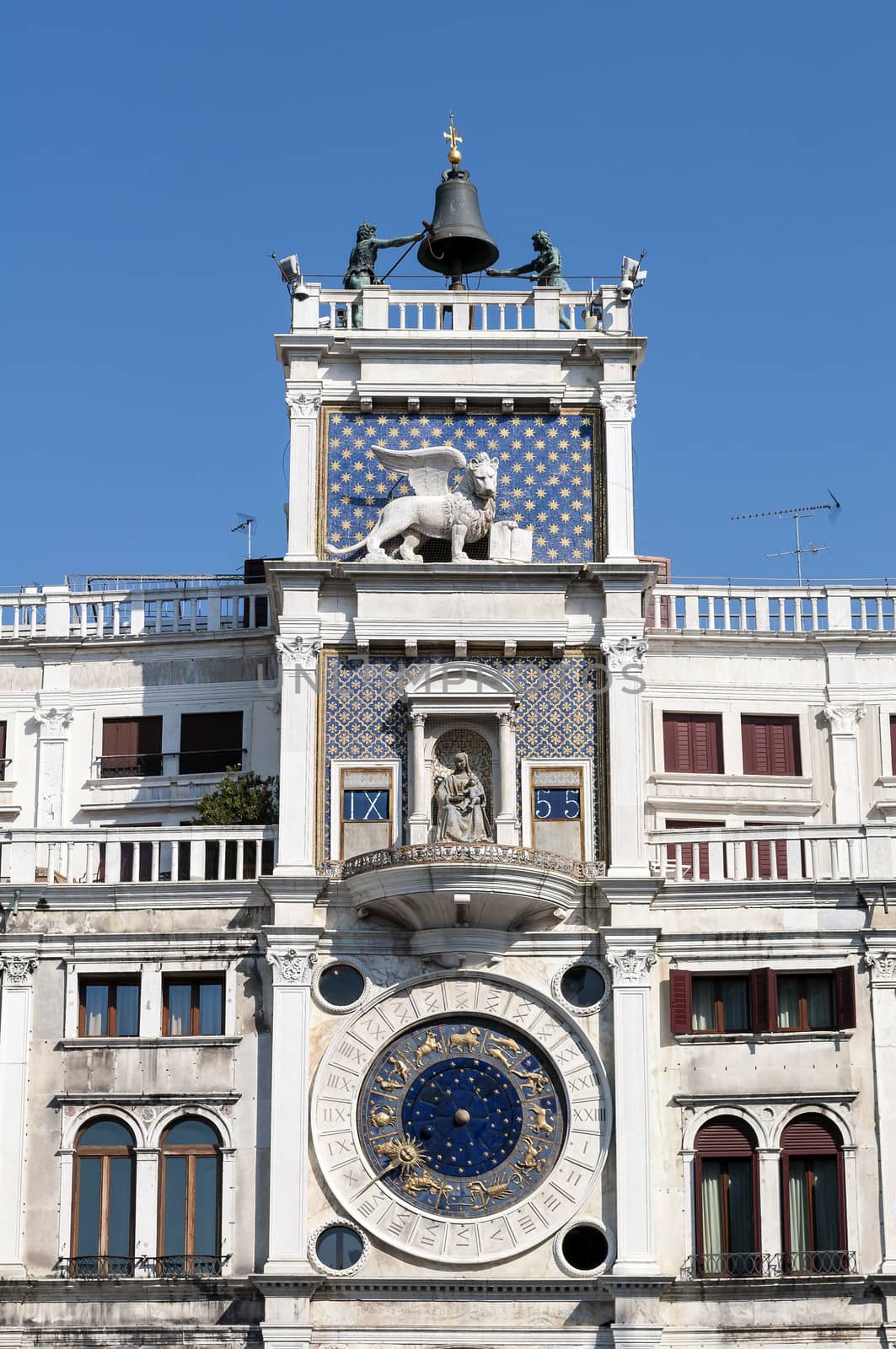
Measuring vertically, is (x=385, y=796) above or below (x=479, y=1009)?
above

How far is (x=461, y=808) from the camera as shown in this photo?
48375 millimetres

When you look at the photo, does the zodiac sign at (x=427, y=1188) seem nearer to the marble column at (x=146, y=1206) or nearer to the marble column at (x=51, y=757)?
the marble column at (x=146, y=1206)

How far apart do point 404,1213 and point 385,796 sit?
7.36 meters

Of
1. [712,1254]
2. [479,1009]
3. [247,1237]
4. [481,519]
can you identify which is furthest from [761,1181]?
[481,519]

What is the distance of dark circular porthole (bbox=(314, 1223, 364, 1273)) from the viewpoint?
4631cm

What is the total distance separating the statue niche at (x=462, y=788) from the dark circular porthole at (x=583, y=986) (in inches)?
109

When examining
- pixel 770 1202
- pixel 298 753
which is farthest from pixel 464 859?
pixel 770 1202

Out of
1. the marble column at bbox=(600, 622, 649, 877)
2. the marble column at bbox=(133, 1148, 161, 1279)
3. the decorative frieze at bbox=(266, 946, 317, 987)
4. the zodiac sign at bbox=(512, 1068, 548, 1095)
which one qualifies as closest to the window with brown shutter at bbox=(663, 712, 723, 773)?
the marble column at bbox=(600, 622, 649, 877)

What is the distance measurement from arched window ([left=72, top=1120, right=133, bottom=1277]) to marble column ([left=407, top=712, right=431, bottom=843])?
7.22 meters

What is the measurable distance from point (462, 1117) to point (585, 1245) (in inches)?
119

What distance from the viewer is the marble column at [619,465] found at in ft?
165

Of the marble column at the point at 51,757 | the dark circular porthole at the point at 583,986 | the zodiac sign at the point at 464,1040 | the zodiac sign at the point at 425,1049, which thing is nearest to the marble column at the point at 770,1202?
the dark circular porthole at the point at 583,986

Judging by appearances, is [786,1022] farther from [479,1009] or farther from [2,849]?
[2,849]

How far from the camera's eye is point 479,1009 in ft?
157
